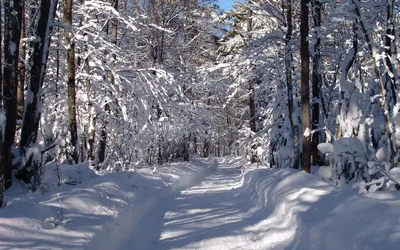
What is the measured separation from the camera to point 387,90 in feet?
32.4

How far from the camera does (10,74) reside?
26.6 feet

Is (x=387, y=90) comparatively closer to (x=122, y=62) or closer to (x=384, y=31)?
(x=384, y=31)

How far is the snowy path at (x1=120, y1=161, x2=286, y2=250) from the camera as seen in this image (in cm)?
671

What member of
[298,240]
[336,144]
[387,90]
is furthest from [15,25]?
[387,90]

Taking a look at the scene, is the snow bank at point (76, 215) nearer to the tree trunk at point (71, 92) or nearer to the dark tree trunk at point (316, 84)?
the tree trunk at point (71, 92)

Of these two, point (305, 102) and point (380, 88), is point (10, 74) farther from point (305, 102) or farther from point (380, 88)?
point (380, 88)

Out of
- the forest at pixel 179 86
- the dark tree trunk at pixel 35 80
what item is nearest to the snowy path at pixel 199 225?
the forest at pixel 179 86

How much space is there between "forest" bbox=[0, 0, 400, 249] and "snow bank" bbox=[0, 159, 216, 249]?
0.63m

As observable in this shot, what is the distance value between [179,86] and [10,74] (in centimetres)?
810

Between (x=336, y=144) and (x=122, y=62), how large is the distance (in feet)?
30.0

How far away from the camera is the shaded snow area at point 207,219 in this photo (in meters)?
4.89

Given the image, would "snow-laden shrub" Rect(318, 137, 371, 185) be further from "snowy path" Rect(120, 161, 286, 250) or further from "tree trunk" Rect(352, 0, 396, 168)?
"snowy path" Rect(120, 161, 286, 250)

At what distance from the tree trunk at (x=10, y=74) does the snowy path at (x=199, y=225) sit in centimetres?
306

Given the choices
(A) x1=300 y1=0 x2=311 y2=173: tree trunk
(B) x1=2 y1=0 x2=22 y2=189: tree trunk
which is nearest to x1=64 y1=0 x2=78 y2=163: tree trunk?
(B) x1=2 y1=0 x2=22 y2=189: tree trunk
